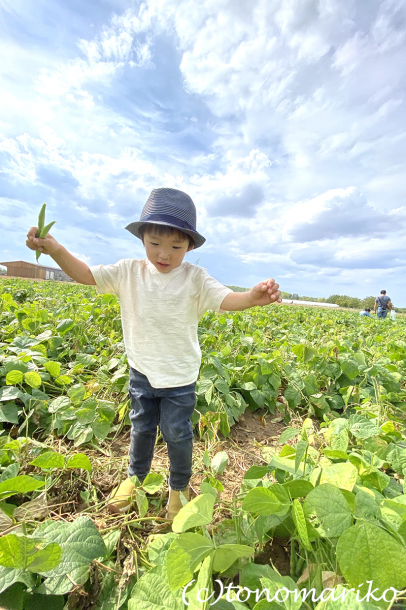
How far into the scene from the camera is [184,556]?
957 mm

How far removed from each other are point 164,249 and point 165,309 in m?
0.29

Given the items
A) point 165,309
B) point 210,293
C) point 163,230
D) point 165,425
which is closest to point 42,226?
point 163,230

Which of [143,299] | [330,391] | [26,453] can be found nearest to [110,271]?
[143,299]

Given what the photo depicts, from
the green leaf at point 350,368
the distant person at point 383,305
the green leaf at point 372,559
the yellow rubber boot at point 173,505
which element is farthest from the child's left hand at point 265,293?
the distant person at point 383,305

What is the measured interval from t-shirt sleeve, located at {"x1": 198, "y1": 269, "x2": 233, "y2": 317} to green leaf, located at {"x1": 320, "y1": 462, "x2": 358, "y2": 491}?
827 mm

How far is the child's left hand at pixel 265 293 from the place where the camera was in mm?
1516

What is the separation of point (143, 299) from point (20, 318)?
81.7 inches

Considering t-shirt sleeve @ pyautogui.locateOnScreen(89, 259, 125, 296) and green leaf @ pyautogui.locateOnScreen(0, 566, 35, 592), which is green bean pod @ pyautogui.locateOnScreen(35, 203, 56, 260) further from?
green leaf @ pyautogui.locateOnScreen(0, 566, 35, 592)

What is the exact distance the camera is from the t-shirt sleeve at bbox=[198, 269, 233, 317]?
1.63 meters

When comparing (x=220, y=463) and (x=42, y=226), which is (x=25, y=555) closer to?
(x=220, y=463)

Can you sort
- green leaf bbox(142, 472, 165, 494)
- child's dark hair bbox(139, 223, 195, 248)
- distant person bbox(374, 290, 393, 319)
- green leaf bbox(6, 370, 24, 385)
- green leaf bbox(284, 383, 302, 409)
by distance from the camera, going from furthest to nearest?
distant person bbox(374, 290, 393, 319) → green leaf bbox(284, 383, 302, 409) → green leaf bbox(6, 370, 24, 385) → child's dark hair bbox(139, 223, 195, 248) → green leaf bbox(142, 472, 165, 494)

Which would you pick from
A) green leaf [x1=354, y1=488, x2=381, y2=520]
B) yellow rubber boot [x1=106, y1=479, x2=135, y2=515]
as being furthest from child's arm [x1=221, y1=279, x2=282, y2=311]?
yellow rubber boot [x1=106, y1=479, x2=135, y2=515]

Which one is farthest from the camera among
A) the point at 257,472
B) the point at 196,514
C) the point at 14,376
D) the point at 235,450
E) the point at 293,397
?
the point at 293,397

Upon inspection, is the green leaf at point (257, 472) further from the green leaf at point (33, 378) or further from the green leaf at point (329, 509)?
the green leaf at point (33, 378)
